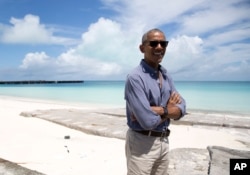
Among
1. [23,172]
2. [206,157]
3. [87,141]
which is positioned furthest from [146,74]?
[87,141]

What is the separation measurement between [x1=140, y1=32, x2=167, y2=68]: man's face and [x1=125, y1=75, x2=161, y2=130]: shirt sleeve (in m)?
0.22

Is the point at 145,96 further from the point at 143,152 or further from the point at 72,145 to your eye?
the point at 72,145

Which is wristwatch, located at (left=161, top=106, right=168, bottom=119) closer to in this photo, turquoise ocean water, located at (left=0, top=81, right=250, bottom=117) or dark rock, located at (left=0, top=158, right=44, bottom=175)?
→ dark rock, located at (left=0, top=158, right=44, bottom=175)

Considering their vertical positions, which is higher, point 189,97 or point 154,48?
point 154,48

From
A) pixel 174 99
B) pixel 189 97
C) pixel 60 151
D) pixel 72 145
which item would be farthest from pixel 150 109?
pixel 189 97

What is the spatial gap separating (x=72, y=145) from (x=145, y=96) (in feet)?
13.9

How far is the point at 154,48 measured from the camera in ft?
7.50

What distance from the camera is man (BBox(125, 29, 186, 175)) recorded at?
2129 millimetres

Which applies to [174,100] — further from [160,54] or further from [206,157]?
[206,157]

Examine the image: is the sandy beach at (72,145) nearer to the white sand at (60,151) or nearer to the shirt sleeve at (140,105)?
the white sand at (60,151)

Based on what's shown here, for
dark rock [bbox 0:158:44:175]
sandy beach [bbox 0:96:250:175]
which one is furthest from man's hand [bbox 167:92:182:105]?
sandy beach [bbox 0:96:250:175]

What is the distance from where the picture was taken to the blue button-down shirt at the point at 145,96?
2.10 m

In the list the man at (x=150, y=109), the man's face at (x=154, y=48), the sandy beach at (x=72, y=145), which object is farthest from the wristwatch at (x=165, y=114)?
the sandy beach at (x=72, y=145)

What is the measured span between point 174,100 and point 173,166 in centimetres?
222
